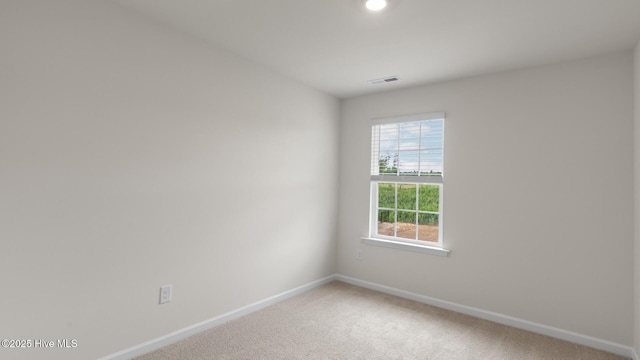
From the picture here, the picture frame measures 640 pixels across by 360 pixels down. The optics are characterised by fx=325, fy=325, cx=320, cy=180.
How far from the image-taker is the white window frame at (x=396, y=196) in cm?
349

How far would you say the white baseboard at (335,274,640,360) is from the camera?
8.41ft

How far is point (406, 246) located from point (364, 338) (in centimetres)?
128

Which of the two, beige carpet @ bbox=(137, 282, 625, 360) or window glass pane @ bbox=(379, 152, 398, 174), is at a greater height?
window glass pane @ bbox=(379, 152, 398, 174)

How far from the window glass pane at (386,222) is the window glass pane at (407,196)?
0.16 metres

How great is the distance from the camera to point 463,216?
3322 mm

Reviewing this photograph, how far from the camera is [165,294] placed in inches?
96.7

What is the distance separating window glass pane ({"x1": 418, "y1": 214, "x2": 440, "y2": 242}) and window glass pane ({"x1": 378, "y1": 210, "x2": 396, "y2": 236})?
34 cm

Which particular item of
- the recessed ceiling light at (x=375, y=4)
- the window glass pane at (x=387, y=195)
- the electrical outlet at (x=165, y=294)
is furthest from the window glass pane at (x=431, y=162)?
the electrical outlet at (x=165, y=294)

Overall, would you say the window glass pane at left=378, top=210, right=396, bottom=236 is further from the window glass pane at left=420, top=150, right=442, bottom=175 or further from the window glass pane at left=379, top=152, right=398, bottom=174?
the window glass pane at left=420, top=150, right=442, bottom=175

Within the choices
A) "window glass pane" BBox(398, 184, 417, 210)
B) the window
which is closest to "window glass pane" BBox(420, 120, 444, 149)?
the window

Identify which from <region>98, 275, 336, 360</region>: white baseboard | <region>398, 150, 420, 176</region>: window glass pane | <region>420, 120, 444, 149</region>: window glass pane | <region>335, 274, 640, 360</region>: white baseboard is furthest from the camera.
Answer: <region>398, 150, 420, 176</region>: window glass pane

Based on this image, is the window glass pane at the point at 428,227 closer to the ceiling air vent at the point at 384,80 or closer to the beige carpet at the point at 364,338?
the beige carpet at the point at 364,338

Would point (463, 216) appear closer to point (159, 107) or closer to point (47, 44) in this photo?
point (159, 107)
